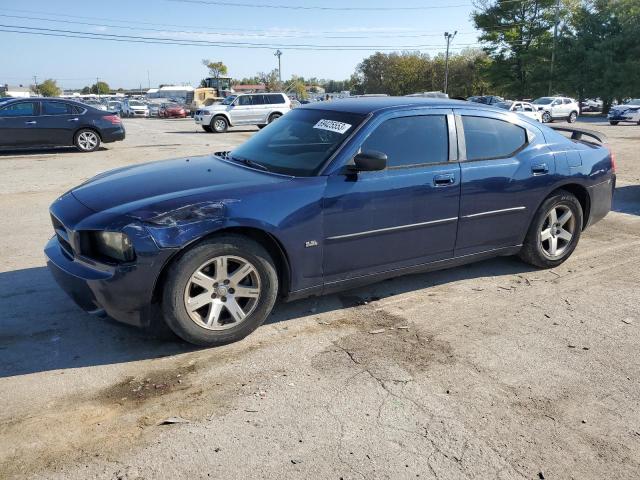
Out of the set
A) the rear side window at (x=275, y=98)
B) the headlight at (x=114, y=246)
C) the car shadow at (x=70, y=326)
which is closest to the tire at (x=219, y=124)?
the rear side window at (x=275, y=98)

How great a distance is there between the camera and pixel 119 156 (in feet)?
45.7

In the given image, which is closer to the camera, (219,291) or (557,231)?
(219,291)

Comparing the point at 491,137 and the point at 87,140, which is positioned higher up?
the point at 491,137

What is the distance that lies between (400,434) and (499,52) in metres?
57.1

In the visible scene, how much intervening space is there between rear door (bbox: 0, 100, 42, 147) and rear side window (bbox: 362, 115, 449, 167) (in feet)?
42.4

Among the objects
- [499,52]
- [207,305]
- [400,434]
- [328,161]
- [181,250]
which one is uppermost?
[499,52]

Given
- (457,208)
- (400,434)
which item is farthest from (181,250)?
(457,208)

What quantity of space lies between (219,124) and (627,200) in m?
18.3

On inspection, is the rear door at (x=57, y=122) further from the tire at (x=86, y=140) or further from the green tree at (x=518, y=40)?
the green tree at (x=518, y=40)

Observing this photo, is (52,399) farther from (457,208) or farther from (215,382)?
(457,208)

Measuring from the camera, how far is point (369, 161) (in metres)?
3.71

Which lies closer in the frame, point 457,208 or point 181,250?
point 181,250

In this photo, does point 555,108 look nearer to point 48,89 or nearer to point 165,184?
point 165,184

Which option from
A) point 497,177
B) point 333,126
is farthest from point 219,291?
point 497,177
